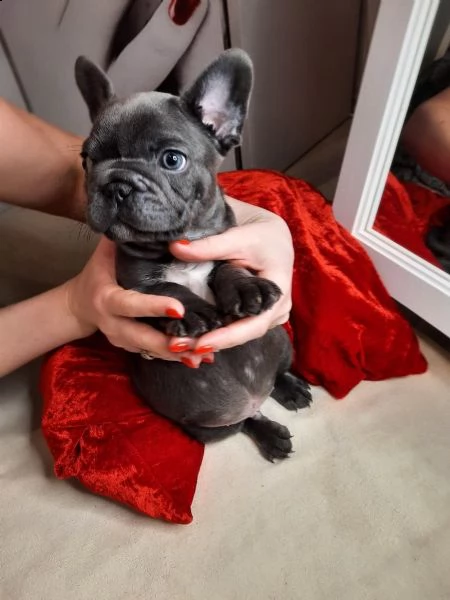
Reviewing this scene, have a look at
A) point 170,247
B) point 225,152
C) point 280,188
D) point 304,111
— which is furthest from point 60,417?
point 304,111

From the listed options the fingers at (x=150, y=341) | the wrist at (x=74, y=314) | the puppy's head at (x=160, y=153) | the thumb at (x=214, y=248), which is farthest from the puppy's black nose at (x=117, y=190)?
the wrist at (x=74, y=314)

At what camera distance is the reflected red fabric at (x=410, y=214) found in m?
1.29

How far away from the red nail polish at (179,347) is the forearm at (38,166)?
2.25ft

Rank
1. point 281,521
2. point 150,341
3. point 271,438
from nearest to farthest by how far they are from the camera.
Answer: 1. point 150,341
2. point 281,521
3. point 271,438

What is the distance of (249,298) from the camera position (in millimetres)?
824

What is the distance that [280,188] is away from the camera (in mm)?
1411

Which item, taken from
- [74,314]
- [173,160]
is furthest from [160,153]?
[74,314]

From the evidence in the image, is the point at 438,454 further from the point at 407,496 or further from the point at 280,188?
the point at 280,188

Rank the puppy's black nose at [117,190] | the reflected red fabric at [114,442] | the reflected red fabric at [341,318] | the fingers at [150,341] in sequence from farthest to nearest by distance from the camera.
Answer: the reflected red fabric at [341,318] < the reflected red fabric at [114,442] < the fingers at [150,341] < the puppy's black nose at [117,190]

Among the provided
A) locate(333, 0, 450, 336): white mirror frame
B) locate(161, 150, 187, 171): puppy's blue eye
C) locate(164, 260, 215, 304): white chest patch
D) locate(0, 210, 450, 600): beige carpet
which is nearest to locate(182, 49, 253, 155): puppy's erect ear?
locate(161, 150, 187, 171): puppy's blue eye

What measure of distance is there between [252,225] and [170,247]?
0.67 feet

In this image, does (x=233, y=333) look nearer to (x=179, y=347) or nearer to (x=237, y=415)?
(x=179, y=347)

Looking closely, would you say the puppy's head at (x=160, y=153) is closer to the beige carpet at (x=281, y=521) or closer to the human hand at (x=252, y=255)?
the human hand at (x=252, y=255)

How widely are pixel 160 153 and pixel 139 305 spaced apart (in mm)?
246
